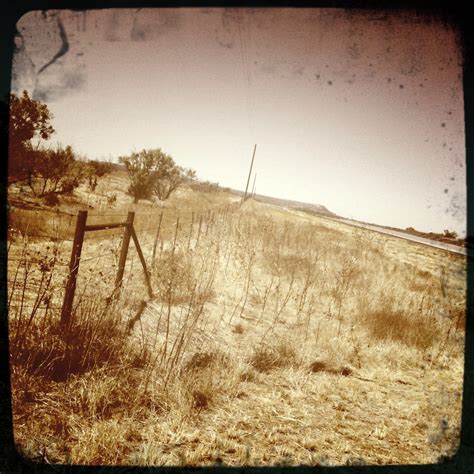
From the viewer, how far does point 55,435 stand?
→ 6.22 feet

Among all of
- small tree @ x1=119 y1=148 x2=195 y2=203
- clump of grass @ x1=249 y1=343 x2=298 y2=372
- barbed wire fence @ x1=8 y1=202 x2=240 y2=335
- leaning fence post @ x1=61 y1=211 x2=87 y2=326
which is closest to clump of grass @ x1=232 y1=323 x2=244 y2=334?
clump of grass @ x1=249 y1=343 x2=298 y2=372

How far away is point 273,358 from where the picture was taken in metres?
3.62

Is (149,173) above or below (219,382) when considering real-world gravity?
above

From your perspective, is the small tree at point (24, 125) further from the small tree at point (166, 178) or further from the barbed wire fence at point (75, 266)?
the small tree at point (166, 178)

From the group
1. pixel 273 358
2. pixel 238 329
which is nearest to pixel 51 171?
pixel 238 329

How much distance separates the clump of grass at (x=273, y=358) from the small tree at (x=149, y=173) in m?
18.8

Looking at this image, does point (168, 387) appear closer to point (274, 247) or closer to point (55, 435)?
point (55, 435)

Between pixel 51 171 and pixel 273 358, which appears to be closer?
pixel 273 358

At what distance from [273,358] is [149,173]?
20.1 m

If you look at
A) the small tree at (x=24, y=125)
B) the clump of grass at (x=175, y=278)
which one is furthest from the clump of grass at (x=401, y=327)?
the small tree at (x=24, y=125)

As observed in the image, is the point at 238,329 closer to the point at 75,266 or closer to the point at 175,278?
the point at 175,278

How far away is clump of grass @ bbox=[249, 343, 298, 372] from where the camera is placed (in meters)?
3.48

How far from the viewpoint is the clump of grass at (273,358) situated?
348 centimetres

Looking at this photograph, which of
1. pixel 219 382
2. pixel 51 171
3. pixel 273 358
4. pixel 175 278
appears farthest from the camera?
pixel 51 171
